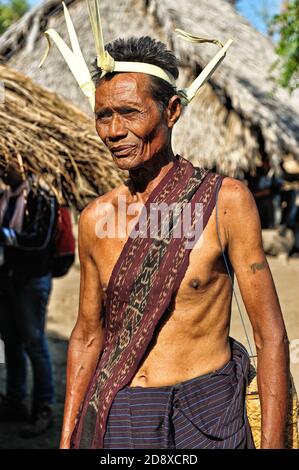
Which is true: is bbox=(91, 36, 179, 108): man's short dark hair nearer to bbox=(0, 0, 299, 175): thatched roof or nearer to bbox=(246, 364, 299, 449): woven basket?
bbox=(246, 364, 299, 449): woven basket

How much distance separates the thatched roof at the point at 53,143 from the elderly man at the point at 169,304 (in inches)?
76.4

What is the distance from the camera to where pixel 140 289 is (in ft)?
7.62

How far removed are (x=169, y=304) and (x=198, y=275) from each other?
0.40 ft

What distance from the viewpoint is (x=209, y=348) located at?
2344mm

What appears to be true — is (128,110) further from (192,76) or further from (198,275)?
(192,76)

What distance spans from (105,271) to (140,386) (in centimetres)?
38

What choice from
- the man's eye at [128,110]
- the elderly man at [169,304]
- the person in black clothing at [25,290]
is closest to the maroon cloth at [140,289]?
the elderly man at [169,304]

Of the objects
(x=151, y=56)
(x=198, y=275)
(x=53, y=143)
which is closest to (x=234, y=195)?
(x=198, y=275)
